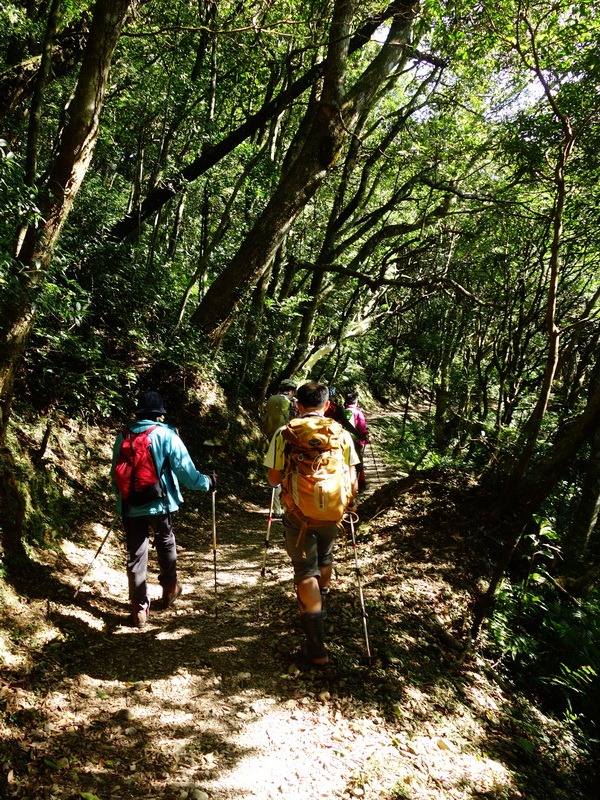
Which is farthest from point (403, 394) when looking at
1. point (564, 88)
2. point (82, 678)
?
point (82, 678)

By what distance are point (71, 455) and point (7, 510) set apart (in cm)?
183

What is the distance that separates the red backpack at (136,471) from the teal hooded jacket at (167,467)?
0.17 feet

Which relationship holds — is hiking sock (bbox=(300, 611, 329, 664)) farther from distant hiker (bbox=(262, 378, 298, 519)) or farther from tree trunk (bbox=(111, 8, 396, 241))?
tree trunk (bbox=(111, 8, 396, 241))

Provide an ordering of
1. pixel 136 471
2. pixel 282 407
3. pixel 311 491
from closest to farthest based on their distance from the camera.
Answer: pixel 311 491 < pixel 136 471 < pixel 282 407

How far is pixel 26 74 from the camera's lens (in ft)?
28.3

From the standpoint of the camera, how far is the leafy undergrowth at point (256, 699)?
312 centimetres

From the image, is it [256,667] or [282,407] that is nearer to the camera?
[256,667]

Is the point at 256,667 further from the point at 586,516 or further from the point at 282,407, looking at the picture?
the point at 586,516

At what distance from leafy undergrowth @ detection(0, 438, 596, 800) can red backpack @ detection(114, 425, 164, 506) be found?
4.14 ft

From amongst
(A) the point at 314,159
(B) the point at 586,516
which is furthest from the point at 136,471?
(A) the point at 314,159

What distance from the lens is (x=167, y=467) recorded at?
4730 millimetres

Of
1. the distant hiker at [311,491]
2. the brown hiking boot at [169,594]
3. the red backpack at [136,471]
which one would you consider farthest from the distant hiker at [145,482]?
the distant hiker at [311,491]

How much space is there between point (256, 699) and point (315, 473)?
1.97 meters

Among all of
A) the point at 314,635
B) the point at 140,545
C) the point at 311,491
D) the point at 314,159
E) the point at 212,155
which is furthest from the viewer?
the point at 212,155
